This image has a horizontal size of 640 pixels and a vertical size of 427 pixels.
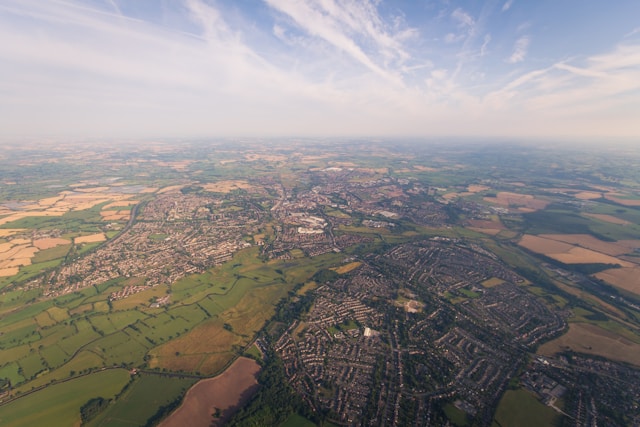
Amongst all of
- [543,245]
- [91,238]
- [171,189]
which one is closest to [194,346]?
[91,238]

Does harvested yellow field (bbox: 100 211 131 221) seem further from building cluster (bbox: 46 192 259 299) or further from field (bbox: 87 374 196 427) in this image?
field (bbox: 87 374 196 427)

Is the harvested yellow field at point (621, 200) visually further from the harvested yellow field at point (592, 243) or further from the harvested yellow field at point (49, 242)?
the harvested yellow field at point (49, 242)

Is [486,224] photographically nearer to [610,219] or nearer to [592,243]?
[592,243]

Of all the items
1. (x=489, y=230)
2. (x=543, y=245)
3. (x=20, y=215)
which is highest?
(x=543, y=245)

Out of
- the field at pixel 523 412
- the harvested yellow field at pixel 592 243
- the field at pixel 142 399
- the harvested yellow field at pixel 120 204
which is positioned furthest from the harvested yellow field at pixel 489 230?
the harvested yellow field at pixel 120 204

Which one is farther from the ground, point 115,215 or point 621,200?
point 621,200
